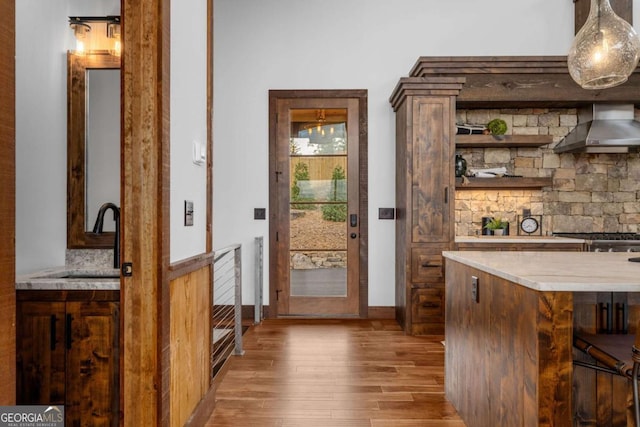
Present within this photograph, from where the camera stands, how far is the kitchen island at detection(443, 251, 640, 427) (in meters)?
1.44

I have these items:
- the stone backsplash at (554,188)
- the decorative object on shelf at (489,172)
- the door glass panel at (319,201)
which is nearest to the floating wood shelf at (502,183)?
the decorative object on shelf at (489,172)

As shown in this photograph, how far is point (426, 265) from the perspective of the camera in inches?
161

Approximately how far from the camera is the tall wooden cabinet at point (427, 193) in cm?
404

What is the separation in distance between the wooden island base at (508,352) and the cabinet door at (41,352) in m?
1.81

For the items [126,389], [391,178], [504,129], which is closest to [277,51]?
[391,178]

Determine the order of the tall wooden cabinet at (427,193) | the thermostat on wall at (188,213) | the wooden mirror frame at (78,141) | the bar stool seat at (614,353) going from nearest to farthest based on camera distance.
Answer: the bar stool seat at (614,353) → the thermostat on wall at (188,213) → the wooden mirror frame at (78,141) → the tall wooden cabinet at (427,193)

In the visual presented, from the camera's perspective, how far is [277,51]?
4680 mm

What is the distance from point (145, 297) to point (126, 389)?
0.35 metres

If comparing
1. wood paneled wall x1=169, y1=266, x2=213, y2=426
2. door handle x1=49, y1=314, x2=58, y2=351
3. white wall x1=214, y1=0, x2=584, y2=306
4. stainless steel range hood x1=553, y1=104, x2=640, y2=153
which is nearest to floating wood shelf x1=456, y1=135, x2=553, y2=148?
stainless steel range hood x1=553, y1=104, x2=640, y2=153

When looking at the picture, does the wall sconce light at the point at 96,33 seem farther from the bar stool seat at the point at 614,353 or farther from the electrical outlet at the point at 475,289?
the bar stool seat at the point at 614,353

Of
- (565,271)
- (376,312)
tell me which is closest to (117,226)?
(565,271)

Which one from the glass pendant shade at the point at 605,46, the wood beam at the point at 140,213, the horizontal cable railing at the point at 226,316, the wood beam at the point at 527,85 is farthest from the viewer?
the wood beam at the point at 527,85

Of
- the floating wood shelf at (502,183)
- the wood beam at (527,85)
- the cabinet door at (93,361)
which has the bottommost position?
the cabinet door at (93,361)

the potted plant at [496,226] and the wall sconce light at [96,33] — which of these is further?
the potted plant at [496,226]
